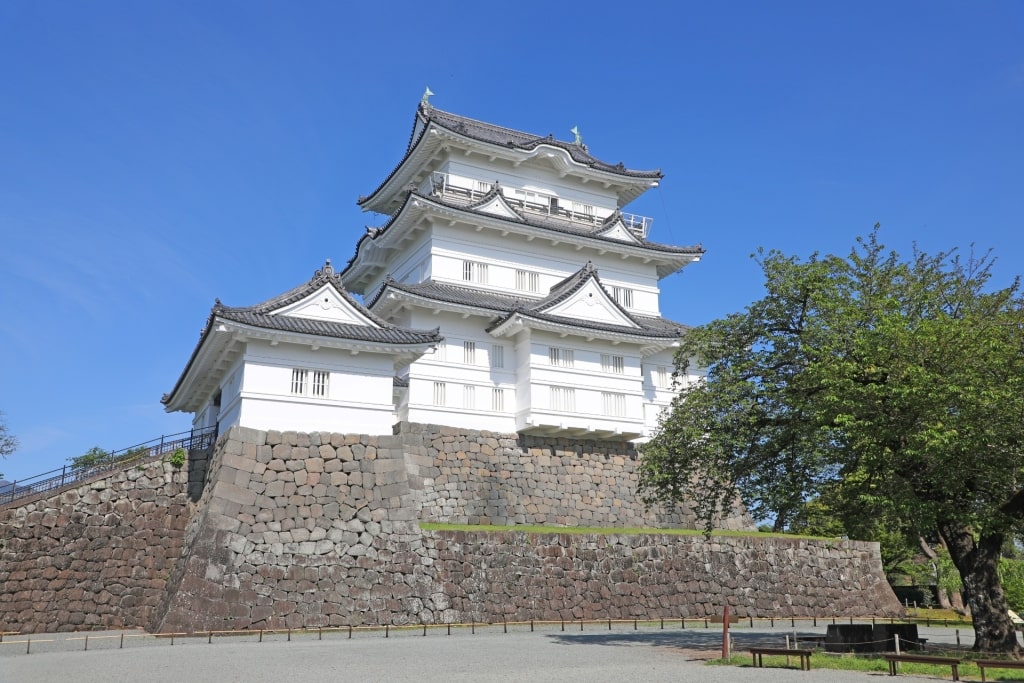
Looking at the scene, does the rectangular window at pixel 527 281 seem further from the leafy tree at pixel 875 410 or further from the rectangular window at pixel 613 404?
the leafy tree at pixel 875 410

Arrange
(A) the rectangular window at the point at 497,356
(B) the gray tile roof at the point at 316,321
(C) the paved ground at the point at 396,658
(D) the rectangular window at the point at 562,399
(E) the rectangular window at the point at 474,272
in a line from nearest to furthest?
(C) the paved ground at the point at 396,658
(B) the gray tile roof at the point at 316,321
(D) the rectangular window at the point at 562,399
(A) the rectangular window at the point at 497,356
(E) the rectangular window at the point at 474,272

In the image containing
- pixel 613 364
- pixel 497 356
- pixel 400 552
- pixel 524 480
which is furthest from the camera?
pixel 613 364

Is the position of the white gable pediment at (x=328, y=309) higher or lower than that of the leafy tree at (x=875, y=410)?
higher

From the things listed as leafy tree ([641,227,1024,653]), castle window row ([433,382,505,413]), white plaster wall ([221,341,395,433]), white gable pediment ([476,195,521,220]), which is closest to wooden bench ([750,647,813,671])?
leafy tree ([641,227,1024,653])

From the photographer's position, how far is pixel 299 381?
2250cm

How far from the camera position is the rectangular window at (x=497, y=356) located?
29500 millimetres

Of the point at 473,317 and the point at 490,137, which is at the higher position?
the point at 490,137

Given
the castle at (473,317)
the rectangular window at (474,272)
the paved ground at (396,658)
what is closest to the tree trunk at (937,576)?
the castle at (473,317)

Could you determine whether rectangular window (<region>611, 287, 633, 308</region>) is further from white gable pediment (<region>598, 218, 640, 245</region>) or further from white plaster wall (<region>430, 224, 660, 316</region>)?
white gable pediment (<region>598, 218, 640, 245</region>)

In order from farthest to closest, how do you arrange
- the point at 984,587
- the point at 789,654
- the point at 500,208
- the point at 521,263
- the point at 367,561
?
the point at 521,263
the point at 500,208
the point at 367,561
the point at 984,587
the point at 789,654

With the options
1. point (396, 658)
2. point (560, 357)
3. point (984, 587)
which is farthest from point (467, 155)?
point (984, 587)

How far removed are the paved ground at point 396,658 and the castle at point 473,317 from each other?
6180 mm

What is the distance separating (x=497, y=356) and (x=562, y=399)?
2.87 meters

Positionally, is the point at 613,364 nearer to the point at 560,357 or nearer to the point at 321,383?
the point at 560,357
